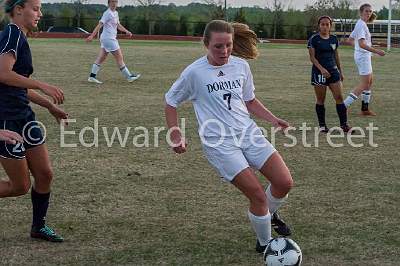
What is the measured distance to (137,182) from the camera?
709 centimetres

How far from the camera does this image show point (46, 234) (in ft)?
17.2

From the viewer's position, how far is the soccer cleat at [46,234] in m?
5.25

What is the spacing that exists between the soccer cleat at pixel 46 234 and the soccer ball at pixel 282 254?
1652mm

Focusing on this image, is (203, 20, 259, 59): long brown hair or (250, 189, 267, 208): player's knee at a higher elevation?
(203, 20, 259, 59): long brown hair

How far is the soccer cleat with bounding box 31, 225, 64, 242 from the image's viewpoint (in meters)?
5.25

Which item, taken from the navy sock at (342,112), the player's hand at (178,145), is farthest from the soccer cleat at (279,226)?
the navy sock at (342,112)

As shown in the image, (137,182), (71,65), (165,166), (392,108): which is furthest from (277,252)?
(71,65)

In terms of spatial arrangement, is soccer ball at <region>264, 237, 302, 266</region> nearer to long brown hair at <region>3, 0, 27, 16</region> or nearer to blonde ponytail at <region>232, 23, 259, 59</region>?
blonde ponytail at <region>232, 23, 259, 59</region>

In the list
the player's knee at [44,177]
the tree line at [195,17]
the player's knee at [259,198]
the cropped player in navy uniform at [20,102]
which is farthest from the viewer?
the tree line at [195,17]

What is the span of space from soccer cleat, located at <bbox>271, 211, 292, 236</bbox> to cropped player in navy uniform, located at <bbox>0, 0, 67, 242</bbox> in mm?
1780

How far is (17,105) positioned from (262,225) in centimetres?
196

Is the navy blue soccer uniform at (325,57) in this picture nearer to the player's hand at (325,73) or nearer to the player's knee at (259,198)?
the player's hand at (325,73)

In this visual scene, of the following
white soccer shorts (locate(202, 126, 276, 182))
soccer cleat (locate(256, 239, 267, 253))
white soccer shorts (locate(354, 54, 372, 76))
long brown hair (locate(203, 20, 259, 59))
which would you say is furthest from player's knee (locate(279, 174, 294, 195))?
white soccer shorts (locate(354, 54, 372, 76))

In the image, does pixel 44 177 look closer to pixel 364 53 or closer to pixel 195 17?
pixel 364 53
